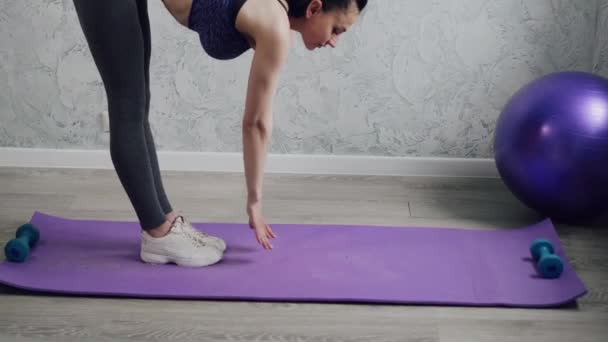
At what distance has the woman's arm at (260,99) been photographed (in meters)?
1.92

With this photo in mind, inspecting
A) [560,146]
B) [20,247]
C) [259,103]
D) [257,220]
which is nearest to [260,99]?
[259,103]

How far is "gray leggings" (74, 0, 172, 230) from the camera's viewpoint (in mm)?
2049

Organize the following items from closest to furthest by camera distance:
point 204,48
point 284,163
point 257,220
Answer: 1. point 204,48
2. point 257,220
3. point 284,163

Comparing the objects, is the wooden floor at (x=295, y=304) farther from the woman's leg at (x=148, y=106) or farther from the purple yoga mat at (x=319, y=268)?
the woman's leg at (x=148, y=106)

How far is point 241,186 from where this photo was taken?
3.06 metres

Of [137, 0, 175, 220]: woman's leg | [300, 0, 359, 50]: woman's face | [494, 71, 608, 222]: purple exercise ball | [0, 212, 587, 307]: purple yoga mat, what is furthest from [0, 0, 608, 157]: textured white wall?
[300, 0, 359, 50]: woman's face

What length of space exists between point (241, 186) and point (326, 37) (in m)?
→ 1.17

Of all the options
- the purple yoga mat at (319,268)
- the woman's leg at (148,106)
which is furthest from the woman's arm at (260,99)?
the woman's leg at (148,106)

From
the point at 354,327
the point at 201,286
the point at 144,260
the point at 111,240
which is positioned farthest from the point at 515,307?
the point at 111,240

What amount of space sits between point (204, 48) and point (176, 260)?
2.24ft

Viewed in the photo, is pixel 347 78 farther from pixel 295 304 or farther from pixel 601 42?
pixel 295 304

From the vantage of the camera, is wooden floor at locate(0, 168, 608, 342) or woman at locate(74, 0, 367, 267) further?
wooden floor at locate(0, 168, 608, 342)

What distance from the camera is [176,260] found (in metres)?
2.40

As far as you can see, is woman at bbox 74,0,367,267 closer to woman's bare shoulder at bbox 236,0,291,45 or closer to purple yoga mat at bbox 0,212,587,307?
woman's bare shoulder at bbox 236,0,291,45
